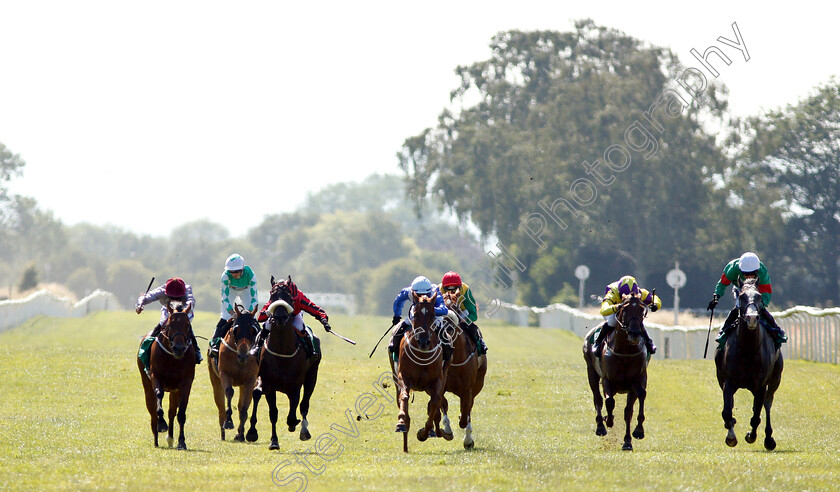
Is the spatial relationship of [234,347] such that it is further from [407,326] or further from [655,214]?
[655,214]

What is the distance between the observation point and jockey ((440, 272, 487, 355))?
52.7ft

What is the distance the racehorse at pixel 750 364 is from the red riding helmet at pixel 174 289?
7.31 metres

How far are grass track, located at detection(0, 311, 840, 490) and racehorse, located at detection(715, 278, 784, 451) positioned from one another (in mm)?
538

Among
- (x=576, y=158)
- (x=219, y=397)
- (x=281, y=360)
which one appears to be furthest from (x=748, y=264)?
(x=576, y=158)

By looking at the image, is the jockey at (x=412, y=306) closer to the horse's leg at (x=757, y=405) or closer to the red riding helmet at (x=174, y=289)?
the red riding helmet at (x=174, y=289)

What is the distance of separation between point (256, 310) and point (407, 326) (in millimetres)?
3053

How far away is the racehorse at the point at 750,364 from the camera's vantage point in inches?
590

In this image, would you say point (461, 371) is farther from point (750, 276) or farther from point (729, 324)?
point (750, 276)

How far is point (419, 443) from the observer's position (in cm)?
1669

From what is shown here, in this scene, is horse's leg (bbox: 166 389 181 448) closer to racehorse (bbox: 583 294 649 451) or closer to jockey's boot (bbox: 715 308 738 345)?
racehorse (bbox: 583 294 649 451)

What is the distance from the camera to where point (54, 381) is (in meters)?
25.1

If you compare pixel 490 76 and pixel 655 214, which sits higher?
pixel 490 76

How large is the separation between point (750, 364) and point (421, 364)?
434 cm

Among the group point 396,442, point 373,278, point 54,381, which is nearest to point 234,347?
point 396,442
